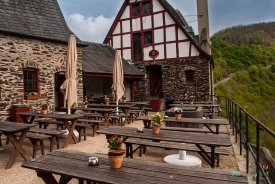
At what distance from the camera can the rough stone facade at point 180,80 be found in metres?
12.4

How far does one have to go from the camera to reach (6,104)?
7.43 m

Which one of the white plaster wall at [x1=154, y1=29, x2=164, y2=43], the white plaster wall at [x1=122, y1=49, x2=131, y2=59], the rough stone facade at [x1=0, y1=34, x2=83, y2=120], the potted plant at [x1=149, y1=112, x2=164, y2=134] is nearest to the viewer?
the potted plant at [x1=149, y1=112, x2=164, y2=134]

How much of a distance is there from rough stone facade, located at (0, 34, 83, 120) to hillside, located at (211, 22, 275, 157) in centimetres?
1690

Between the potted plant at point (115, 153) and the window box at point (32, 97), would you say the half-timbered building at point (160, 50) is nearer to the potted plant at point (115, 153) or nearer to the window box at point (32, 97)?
the window box at point (32, 97)

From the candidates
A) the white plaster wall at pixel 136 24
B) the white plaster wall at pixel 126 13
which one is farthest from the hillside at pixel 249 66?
the white plaster wall at pixel 126 13

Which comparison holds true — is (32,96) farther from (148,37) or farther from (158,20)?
(158,20)

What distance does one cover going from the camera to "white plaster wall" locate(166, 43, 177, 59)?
42.8ft

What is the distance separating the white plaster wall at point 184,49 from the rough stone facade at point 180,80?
13.9 inches

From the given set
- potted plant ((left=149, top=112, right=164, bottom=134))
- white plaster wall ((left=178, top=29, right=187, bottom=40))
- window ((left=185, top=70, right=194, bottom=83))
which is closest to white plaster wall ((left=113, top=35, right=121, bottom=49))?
white plaster wall ((left=178, top=29, right=187, bottom=40))

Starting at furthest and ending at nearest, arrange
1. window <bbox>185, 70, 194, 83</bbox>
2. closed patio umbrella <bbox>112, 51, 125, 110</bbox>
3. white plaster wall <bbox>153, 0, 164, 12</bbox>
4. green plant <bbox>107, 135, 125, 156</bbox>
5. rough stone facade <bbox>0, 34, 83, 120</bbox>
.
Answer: white plaster wall <bbox>153, 0, 164, 12</bbox> < window <bbox>185, 70, 194, 83</bbox> < closed patio umbrella <bbox>112, 51, 125, 110</bbox> < rough stone facade <bbox>0, 34, 83, 120</bbox> < green plant <bbox>107, 135, 125, 156</bbox>

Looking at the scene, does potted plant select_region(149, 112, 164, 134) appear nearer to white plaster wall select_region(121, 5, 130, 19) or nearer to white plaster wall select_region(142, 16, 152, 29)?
white plaster wall select_region(142, 16, 152, 29)

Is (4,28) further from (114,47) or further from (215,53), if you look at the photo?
(215,53)

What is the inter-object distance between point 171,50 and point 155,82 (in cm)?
224

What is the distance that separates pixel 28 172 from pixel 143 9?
1203cm
